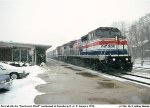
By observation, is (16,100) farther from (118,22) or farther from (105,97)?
(118,22)

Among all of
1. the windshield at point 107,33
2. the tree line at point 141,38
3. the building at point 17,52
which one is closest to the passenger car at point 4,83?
the windshield at point 107,33

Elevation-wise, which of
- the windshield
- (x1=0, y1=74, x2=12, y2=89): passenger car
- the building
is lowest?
(x1=0, y1=74, x2=12, y2=89): passenger car

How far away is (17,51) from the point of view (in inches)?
1358

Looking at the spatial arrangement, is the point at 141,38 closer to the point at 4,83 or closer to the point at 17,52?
the point at 17,52

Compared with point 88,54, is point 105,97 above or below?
below

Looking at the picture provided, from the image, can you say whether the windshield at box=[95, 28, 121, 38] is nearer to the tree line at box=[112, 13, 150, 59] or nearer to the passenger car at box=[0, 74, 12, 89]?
the passenger car at box=[0, 74, 12, 89]

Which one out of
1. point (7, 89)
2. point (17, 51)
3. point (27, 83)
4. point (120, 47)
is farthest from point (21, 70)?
point (17, 51)

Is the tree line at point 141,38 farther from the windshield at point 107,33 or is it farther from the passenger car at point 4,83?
the passenger car at point 4,83

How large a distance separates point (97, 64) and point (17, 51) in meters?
15.5

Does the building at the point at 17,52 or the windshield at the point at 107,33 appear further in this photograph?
the building at the point at 17,52

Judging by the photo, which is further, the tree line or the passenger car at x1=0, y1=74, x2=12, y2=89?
the tree line

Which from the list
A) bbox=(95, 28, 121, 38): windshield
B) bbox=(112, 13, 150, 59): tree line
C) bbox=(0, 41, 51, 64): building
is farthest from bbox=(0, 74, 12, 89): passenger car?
bbox=(112, 13, 150, 59): tree line

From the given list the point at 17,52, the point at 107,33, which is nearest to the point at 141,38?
the point at 17,52

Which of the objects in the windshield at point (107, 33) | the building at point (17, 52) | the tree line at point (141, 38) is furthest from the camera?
the tree line at point (141, 38)
